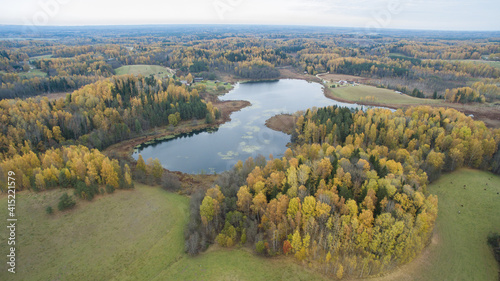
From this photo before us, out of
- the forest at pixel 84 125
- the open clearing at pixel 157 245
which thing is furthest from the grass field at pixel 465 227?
the forest at pixel 84 125

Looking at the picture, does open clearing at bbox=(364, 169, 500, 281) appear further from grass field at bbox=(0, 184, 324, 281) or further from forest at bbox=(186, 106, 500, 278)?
grass field at bbox=(0, 184, 324, 281)

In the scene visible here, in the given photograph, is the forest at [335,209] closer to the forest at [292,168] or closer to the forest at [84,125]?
the forest at [292,168]

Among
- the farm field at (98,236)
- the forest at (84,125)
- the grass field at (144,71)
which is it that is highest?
the grass field at (144,71)

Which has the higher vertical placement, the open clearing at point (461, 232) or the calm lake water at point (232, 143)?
the open clearing at point (461, 232)

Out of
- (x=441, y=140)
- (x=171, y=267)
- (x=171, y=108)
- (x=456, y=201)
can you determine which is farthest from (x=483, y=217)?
(x=171, y=108)

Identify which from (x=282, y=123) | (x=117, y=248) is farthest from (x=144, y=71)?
(x=117, y=248)

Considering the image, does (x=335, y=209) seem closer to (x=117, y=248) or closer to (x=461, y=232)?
(x=461, y=232)

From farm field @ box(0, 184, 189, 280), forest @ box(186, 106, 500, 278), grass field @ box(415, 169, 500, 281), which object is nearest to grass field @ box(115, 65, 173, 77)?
farm field @ box(0, 184, 189, 280)
